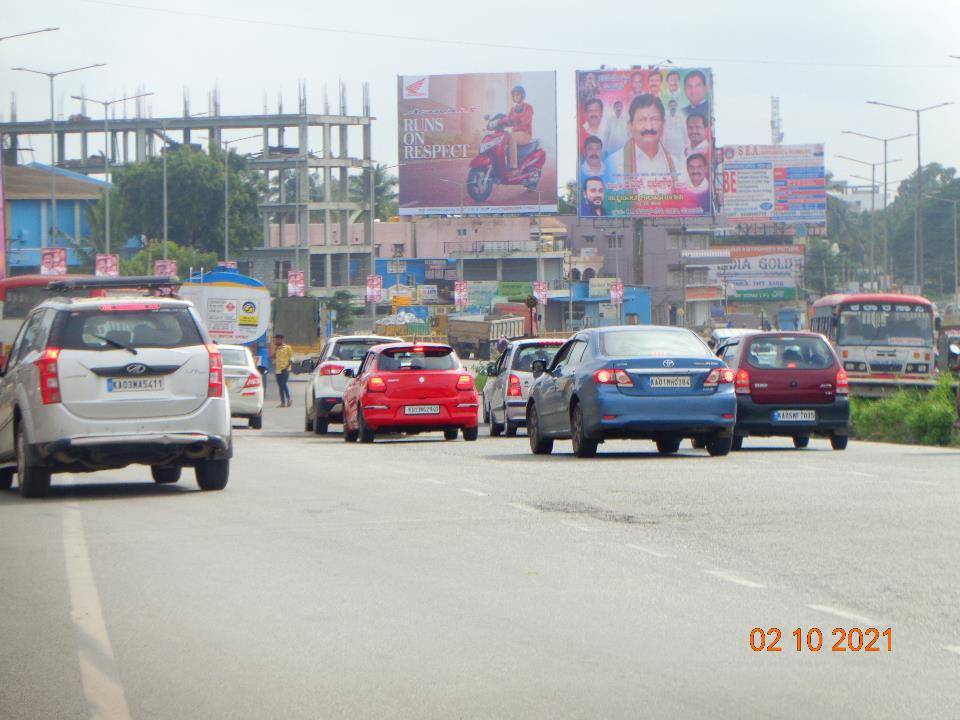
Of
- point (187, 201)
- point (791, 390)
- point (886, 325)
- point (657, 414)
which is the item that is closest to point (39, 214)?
point (187, 201)

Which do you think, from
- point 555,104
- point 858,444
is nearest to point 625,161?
point 555,104

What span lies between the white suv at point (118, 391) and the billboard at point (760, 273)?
Answer: 121m

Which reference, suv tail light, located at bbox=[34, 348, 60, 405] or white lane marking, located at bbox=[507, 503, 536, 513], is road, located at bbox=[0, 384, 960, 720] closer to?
white lane marking, located at bbox=[507, 503, 536, 513]

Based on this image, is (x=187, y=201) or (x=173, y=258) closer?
(x=173, y=258)

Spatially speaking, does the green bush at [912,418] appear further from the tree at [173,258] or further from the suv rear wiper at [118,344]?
the tree at [173,258]

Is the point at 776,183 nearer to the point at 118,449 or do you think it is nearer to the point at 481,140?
the point at 481,140

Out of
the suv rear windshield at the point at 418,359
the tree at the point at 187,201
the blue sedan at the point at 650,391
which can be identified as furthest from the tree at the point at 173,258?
the blue sedan at the point at 650,391

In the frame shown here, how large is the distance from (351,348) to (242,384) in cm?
335

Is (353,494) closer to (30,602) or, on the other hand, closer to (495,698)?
(30,602)

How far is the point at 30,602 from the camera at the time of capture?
31.4 feet

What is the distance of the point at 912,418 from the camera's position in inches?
1031

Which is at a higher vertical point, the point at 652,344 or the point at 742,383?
the point at 652,344

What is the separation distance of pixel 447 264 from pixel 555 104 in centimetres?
2600

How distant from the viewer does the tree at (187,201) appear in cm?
11369
